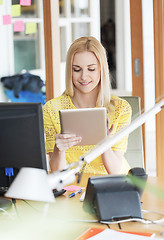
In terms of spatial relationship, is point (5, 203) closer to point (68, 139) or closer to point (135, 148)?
point (68, 139)

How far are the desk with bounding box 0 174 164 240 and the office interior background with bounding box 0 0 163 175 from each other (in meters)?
1.56

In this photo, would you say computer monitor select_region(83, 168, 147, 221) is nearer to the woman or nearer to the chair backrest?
the woman

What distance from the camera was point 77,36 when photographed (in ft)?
15.5

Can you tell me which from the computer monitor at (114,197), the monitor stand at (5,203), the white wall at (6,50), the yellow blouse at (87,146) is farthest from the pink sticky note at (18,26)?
the computer monitor at (114,197)

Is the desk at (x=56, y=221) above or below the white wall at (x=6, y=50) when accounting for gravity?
below

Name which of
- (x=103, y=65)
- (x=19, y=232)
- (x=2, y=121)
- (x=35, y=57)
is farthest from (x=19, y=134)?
(x=35, y=57)

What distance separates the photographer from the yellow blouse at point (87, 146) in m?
2.04

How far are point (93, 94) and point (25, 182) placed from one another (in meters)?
1.31

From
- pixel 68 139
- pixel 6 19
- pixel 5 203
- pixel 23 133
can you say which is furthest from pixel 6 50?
pixel 23 133

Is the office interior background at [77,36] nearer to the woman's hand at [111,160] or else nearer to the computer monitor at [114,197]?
the woman's hand at [111,160]

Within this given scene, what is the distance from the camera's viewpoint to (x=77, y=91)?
2.15 m

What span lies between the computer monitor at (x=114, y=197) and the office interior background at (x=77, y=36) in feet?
5.52

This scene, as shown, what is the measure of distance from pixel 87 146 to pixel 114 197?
28.9 inches

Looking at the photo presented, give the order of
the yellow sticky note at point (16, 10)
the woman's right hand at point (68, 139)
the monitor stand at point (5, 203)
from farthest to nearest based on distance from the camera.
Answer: the yellow sticky note at point (16, 10)
the woman's right hand at point (68, 139)
the monitor stand at point (5, 203)
